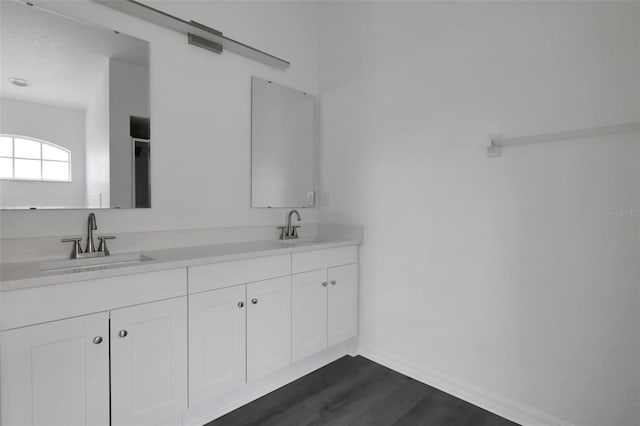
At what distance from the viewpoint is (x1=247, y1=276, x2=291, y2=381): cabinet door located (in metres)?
1.86

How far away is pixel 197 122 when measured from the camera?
6.89ft

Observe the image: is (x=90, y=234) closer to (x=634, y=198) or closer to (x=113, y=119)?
(x=113, y=119)

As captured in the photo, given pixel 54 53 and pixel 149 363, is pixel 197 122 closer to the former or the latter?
pixel 54 53

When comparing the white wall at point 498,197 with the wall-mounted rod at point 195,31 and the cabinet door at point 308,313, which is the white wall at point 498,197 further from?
the wall-mounted rod at point 195,31

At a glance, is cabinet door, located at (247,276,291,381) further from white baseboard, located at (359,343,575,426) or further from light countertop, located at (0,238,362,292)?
white baseboard, located at (359,343,575,426)

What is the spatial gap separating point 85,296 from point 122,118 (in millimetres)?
973

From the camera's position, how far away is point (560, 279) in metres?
1.66

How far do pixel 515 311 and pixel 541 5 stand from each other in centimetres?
157

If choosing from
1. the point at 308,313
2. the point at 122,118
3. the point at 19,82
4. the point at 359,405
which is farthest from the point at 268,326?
the point at 19,82

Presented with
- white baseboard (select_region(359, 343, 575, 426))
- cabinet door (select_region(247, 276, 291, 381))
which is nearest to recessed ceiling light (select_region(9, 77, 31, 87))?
cabinet door (select_region(247, 276, 291, 381))

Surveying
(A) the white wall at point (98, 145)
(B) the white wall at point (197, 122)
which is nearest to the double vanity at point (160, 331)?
(B) the white wall at point (197, 122)

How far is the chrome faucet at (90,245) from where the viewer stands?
1.61 meters

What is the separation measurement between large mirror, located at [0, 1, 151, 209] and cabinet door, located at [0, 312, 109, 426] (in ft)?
2.14

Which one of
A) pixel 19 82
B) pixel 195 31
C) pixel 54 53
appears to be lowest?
pixel 19 82
